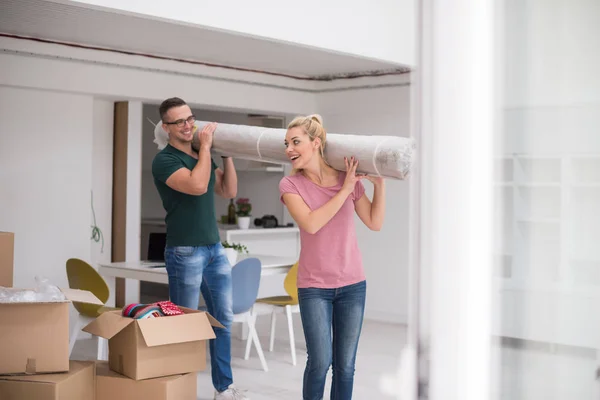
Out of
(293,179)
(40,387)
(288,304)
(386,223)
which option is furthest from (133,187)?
(293,179)

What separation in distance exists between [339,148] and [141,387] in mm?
1309

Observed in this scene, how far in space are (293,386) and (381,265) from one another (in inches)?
123

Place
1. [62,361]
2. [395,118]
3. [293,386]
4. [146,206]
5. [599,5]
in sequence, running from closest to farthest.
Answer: [599,5]
[62,361]
[293,386]
[395,118]
[146,206]

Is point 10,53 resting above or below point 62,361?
above

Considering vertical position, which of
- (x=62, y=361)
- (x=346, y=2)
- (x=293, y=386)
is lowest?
(x=293, y=386)

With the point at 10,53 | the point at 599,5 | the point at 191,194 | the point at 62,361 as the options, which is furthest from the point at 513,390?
the point at 10,53

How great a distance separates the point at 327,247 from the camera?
2.94m

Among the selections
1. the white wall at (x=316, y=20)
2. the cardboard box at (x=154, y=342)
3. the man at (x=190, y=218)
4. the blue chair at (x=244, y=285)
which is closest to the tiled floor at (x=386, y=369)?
the blue chair at (x=244, y=285)

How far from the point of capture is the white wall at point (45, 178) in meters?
6.02

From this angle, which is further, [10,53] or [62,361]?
[10,53]

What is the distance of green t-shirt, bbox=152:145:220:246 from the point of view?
3.65m

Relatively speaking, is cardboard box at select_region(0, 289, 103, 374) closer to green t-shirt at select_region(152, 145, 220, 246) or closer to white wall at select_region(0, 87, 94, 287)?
green t-shirt at select_region(152, 145, 220, 246)

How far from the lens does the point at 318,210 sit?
9.50 feet

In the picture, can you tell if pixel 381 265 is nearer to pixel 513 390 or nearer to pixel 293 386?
pixel 293 386
